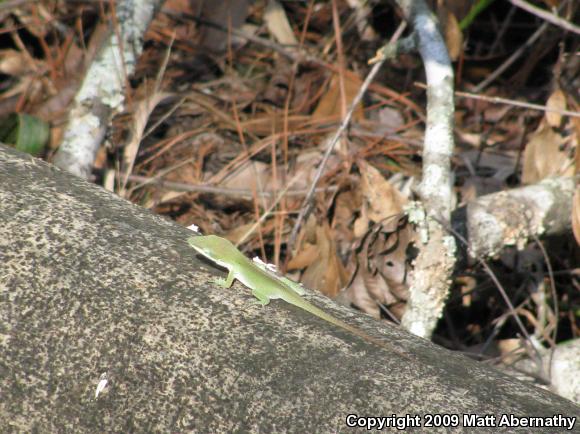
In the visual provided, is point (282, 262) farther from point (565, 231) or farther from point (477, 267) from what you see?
point (565, 231)

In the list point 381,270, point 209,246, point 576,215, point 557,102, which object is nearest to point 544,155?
point 557,102

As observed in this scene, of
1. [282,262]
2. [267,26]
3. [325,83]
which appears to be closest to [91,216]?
[282,262]

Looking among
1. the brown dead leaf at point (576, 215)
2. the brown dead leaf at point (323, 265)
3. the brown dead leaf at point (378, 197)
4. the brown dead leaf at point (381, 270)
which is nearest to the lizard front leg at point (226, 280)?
the brown dead leaf at point (381, 270)

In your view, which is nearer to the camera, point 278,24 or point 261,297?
point 261,297

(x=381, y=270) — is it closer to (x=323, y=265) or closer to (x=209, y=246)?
(x=323, y=265)

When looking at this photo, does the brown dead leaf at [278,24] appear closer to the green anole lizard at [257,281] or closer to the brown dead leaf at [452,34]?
the brown dead leaf at [452,34]

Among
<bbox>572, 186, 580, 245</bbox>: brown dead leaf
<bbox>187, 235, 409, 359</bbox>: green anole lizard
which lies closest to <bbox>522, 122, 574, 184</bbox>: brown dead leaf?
<bbox>572, 186, 580, 245</bbox>: brown dead leaf
